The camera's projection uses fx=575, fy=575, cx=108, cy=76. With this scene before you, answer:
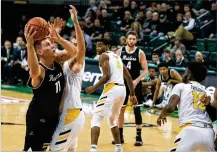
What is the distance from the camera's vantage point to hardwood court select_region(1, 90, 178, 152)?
32.1 feet

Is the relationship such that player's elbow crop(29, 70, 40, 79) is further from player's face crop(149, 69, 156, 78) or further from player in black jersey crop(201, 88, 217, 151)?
player's face crop(149, 69, 156, 78)

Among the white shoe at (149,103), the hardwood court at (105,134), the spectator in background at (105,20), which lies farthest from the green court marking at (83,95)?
the spectator in background at (105,20)

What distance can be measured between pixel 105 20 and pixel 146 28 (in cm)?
230

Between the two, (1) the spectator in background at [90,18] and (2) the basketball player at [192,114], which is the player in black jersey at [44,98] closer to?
(2) the basketball player at [192,114]

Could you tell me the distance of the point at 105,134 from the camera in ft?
36.8

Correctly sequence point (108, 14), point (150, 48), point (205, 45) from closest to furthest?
1. point (205, 45)
2. point (150, 48)
3. point (108, 14)

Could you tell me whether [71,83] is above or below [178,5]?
below

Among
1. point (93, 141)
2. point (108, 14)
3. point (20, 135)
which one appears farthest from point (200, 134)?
point (108, 14)

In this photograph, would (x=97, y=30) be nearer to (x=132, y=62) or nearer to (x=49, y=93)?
(x=132, y=62)

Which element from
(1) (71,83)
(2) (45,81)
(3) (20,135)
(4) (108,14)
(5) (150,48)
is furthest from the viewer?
(4) (108,14)

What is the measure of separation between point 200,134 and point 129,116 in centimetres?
736

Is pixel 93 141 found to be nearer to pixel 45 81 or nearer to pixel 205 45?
pixel 45 81

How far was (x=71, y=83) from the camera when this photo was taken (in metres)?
6.40

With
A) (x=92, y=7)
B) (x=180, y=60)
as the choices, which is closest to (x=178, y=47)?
(x=180, y=60)
